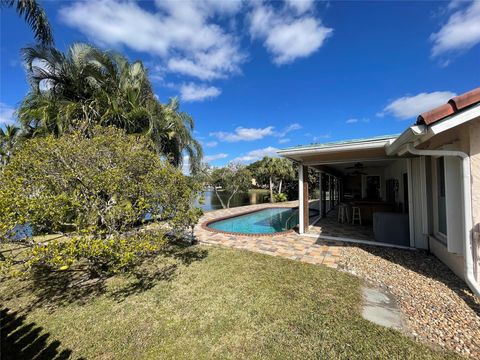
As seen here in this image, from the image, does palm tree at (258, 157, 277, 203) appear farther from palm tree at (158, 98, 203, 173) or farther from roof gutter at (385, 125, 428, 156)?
roof gutter at (385, 125, 428, 156)

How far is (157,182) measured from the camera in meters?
5.02

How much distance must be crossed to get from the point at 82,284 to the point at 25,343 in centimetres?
183

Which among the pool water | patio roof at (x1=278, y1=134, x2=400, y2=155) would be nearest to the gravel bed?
patio roof at (x1=278, y1=134, x2=400, y2=155)

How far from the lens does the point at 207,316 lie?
354cm

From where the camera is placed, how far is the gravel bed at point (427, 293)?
303 centimetres

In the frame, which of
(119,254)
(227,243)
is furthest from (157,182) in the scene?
(227,243)

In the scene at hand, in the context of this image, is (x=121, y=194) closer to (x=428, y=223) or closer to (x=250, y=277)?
(x=250, y=277)

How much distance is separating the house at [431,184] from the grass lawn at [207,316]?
248 centimetres

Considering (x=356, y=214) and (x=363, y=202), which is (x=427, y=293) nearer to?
(x=363, y=202)

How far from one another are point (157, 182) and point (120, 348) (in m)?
3.12

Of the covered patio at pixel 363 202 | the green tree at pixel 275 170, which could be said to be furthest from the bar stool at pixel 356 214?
the green tree at pixel 275 170

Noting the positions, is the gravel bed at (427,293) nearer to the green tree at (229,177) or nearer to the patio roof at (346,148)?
the patio roof at (346,148)

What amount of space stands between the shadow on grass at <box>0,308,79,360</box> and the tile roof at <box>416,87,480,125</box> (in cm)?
663

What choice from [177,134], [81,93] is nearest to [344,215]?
[177,134]
